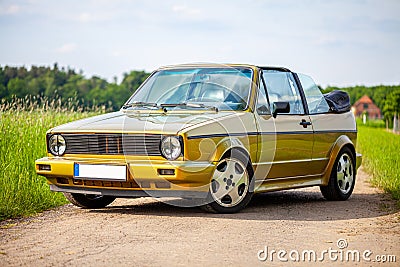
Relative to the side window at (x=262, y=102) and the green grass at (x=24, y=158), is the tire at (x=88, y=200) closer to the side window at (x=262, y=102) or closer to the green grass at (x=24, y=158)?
the green grass at (x=24, y=158)

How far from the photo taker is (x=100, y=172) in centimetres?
834

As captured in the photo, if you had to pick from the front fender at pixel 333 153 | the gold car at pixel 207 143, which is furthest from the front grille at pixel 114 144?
the front fender at pixel 333 153

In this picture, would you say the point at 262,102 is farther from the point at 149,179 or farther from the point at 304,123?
the point at 149,179

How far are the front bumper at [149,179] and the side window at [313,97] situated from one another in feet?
9.06

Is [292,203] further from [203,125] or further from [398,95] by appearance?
[398,95]

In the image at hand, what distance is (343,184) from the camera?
36.1 feet

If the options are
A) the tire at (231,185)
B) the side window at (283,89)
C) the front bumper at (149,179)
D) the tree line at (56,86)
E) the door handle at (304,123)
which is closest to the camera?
the front bumper at (149,179)

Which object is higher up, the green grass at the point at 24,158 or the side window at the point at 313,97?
the side window at the point at 313,97

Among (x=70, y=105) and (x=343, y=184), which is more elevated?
(x=70, y=105)

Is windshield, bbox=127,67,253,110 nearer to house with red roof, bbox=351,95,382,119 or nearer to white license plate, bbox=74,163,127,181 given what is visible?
white license plate, bbox=74,163,127,181

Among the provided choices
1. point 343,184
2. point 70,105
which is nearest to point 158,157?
point 343,184

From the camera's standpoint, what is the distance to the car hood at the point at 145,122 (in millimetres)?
8281

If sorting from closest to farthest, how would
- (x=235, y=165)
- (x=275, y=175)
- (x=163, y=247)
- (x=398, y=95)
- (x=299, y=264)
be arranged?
(x=299, y=264)
(x=163, y=247)
(x=235, y=165)
(x=275, y=175)
(x=398, y=95)

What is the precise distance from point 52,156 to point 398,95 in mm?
55013
